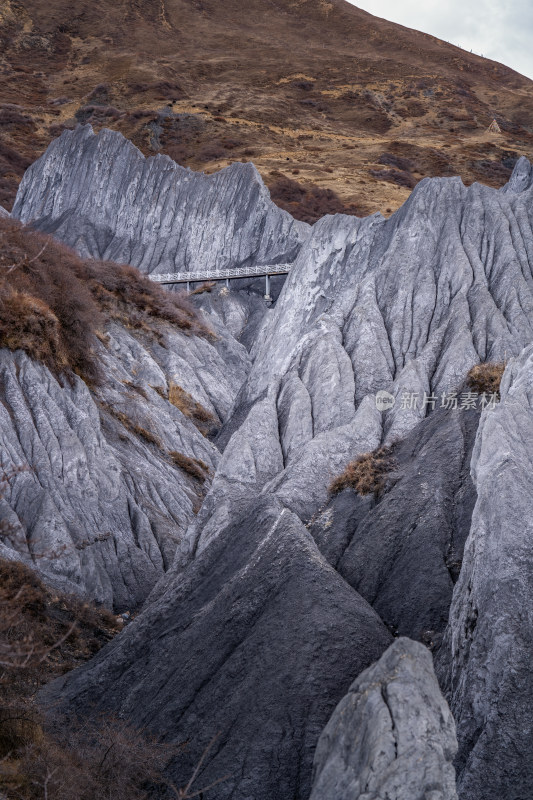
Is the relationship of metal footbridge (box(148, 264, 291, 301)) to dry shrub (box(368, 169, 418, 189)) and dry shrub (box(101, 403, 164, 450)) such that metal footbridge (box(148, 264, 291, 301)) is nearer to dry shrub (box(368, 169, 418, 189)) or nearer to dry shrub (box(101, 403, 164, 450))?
dry shrub (box(101, 403, 164, 450))

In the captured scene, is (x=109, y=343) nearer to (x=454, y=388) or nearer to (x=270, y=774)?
(x=454, y=388)

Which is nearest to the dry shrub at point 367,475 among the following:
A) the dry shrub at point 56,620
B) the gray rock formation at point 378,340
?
the gray rock formation at point 378,340

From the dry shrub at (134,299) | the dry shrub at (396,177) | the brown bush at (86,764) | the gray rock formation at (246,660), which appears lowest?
the brown bush at (86,764)

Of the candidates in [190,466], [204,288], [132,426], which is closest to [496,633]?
[190,466]

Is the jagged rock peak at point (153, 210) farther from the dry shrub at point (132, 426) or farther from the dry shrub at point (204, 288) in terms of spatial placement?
the dry shrub at point (132, 426)

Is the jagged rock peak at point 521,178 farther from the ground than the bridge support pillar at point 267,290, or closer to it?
farther from the ground

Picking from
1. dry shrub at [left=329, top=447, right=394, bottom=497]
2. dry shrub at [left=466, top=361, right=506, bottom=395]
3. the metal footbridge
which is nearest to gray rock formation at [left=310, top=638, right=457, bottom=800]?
dry shrub at [left=329, top=447, right=394, bottom=497]

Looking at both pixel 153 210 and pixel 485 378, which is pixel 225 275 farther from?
pixel 485 378
